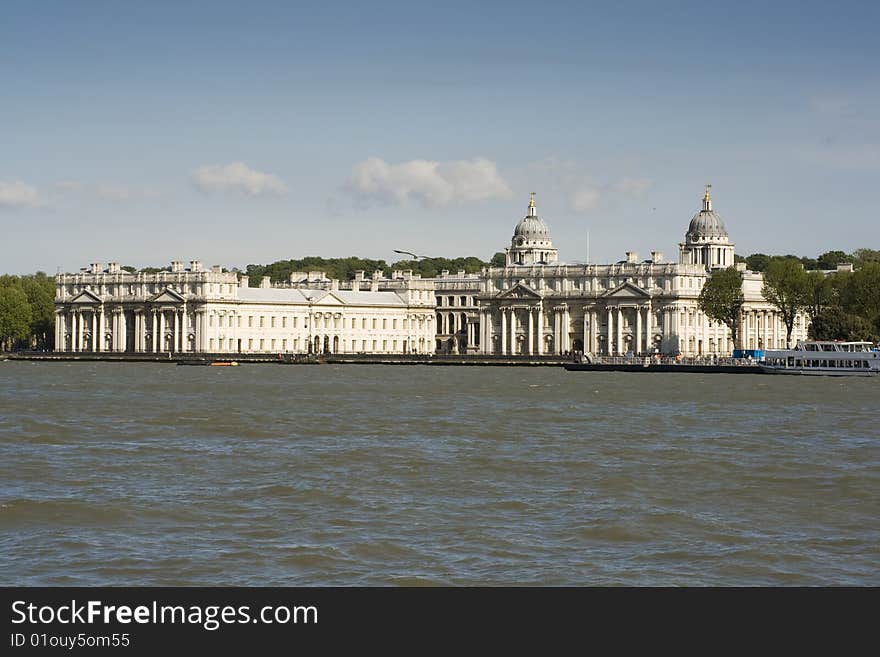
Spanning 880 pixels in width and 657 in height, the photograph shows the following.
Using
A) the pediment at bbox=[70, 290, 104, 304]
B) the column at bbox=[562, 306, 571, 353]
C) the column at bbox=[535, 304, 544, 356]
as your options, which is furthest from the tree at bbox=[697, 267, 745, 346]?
the pediment at bbox=[70, 290, 104, 304]

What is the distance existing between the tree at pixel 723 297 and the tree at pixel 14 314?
6662cm

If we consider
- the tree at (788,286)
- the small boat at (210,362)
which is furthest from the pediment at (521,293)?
the tree at (788,286)

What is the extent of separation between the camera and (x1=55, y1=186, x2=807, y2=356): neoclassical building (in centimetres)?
→ 14325

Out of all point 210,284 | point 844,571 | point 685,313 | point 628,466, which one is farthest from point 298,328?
point 844,571

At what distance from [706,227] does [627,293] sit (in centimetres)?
1892

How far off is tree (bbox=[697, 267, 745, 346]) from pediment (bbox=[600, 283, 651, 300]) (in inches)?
351

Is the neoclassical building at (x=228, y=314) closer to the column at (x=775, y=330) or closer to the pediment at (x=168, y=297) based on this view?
the pediment at (x=168, y=297)

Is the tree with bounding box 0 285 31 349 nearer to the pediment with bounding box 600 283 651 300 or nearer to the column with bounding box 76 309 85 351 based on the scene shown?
the column with bounding box 76 309 85 351

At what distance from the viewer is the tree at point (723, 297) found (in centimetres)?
13012

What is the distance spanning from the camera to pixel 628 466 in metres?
36.9

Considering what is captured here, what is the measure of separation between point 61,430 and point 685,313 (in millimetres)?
99621

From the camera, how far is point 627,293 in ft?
469

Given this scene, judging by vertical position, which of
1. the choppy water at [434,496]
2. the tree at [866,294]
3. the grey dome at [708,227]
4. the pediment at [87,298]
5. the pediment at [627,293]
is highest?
the grey dome at [708,227]

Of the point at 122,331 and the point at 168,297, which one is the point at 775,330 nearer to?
the point at 168,297
